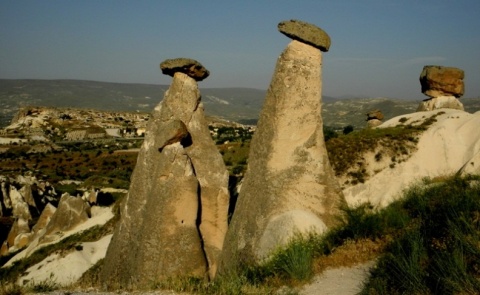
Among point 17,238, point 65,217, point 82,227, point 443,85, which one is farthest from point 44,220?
point 443,85

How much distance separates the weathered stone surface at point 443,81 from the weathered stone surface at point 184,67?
13884 millimetres

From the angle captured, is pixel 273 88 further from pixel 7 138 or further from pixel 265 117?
pixel 7 138

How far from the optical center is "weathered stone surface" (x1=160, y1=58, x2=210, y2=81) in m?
10.0

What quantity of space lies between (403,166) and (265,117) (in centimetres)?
792

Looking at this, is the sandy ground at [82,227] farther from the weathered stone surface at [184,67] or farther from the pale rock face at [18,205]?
the weathered stone surface at [184,67]

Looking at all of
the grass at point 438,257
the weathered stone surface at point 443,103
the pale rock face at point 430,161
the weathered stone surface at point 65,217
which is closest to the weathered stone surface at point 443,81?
the weathered stone surface at point 443,103

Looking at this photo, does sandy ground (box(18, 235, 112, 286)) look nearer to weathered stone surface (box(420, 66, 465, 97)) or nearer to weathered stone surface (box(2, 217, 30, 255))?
weathered stone surface (box(2, 217, 30, 255))

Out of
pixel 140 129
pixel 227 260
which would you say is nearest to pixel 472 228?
pixel 227 260

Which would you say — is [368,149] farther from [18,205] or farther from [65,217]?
[18,205]

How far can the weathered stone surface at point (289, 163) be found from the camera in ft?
30.1

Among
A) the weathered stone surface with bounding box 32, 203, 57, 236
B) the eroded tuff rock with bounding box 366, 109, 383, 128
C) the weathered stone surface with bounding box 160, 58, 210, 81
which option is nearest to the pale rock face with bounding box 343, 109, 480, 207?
the weathered stone surface with bounding box 160, 58, 210, 81

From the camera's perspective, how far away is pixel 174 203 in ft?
29.8

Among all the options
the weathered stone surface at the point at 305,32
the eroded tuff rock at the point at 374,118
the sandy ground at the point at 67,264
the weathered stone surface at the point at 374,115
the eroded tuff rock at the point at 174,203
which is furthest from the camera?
the weathered stone surface at the point at 374,115

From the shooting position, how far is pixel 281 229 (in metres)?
8.69
